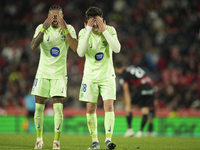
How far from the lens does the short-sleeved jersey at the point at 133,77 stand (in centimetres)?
1052

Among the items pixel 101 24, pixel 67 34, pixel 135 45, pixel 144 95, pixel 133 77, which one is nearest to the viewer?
pixel 101 24

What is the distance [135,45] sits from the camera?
Result: 16375 millimetres

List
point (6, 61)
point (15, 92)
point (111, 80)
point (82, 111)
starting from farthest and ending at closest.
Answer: point (6, 61) < point (15, 92) < point (82, 111) < point (111, 80)

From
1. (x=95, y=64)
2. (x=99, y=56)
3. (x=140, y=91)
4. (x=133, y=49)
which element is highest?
(x=133, y=49)

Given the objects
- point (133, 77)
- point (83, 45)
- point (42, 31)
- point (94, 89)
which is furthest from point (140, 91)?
point (42, 31)

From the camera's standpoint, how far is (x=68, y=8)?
19000mm

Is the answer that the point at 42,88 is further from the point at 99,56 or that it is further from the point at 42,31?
the point at 99,56

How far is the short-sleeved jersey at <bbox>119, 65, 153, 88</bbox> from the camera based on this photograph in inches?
414

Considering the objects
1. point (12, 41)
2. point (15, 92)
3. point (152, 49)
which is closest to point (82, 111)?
point (15, 92)

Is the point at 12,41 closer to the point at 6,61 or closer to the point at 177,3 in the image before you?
the point at 6,61

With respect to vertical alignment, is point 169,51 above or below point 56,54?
above

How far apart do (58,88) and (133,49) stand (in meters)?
10.5

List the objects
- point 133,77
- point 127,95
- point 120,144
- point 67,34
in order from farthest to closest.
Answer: point 133,77
point 127,95
point 120,144
point 67,34

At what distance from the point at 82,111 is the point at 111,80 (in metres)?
7.65
